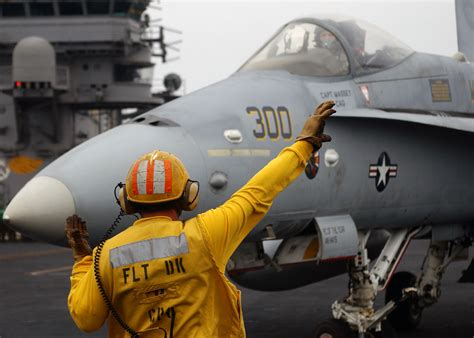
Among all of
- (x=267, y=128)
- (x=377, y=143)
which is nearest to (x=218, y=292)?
(x=267, y=128)

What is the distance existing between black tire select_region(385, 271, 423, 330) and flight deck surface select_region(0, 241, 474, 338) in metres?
0.15

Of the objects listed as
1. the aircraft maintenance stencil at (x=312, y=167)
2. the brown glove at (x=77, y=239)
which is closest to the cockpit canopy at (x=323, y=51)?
the aircraft maintenance stencil at (x=312, y=167)

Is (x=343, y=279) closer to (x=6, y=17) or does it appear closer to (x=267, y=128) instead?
(x=267, y=128)

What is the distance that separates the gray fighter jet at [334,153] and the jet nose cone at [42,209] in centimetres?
12

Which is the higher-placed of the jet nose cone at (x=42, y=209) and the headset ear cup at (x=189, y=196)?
the headset ear cup at (x=189, y=196)

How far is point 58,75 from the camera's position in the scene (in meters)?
40.1

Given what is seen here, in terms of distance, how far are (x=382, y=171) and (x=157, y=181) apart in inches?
192

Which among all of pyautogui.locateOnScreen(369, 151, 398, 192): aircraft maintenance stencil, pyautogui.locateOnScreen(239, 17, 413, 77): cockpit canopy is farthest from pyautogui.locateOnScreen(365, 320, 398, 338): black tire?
pyautogui.locateOnScreen(239, 17, 413, 77): cockpit canopy

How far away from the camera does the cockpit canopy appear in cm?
864

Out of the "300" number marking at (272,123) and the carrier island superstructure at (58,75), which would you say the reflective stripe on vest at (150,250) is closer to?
the "300" number marking at (272,123)

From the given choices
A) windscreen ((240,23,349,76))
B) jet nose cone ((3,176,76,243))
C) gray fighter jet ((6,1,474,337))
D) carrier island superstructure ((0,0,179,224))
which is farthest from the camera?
carrier island superstructure ((0,0,179,224))

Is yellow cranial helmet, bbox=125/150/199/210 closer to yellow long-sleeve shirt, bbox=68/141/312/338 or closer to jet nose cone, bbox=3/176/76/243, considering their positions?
yellow long-sleeve shirt, bbox=68/141/312/338

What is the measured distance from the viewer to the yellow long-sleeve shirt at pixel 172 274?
388 centimetres

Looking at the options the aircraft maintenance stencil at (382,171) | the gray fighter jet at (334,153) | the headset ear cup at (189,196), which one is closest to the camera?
the headset ear cup at (189,196)
